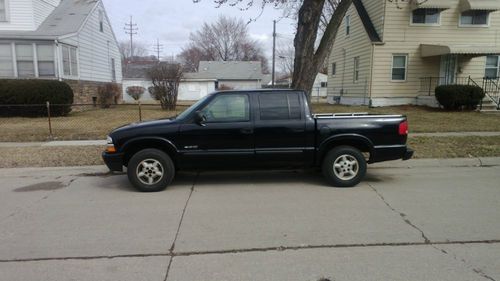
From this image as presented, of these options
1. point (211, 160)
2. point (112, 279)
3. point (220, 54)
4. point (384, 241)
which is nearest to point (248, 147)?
point (211, 160)

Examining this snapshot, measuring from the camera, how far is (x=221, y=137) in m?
6.43

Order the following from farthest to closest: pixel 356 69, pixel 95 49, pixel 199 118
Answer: pixel 95 49
pixel 356 69
pixel 199 118

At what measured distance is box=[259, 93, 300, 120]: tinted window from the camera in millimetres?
6586

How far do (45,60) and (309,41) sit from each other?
1532 cm

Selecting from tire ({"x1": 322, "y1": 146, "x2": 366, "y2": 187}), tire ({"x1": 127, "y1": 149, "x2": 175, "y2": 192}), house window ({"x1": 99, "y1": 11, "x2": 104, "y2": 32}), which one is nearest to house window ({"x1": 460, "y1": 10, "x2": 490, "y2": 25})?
tire ({"x1": 322, "y1": 146, "x2": 366, "y2": 187})

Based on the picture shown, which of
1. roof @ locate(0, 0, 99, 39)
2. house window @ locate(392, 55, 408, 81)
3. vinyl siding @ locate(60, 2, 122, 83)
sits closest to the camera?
roof @ locate(0, 0, 99, 39)

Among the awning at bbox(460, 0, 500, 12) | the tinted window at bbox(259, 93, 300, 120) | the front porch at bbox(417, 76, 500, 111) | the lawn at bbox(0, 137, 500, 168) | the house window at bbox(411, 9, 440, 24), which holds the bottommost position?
the lawn at bbox(0, 137, 500, 168)

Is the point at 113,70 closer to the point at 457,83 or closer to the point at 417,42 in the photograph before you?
the point at 417,42

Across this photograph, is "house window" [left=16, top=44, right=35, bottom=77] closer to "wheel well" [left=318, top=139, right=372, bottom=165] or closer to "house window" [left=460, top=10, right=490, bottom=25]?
"wheel well" [left=318, top=139, right=372, bottom=165]

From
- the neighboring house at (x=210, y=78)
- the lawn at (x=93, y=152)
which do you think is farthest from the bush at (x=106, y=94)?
the neighboring house at (x=210, y=78)

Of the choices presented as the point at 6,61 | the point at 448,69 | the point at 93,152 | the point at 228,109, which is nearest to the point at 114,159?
the point at 228,109

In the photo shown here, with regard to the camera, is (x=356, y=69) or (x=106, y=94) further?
(x=106, y=94)

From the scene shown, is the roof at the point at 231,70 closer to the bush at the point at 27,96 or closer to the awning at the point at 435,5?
the awning at the point at 435,5

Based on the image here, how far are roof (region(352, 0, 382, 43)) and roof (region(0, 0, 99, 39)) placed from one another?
47.2ft
